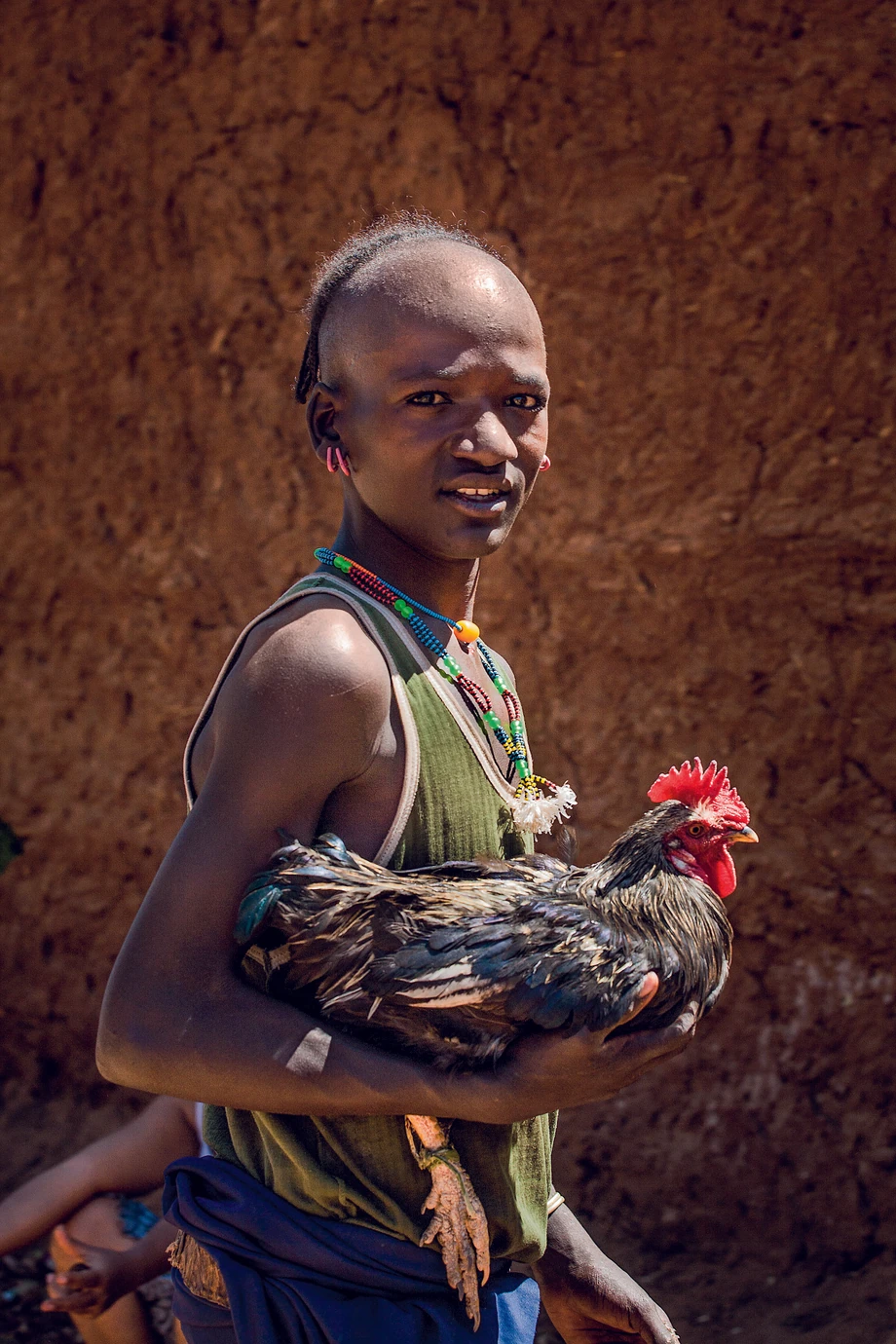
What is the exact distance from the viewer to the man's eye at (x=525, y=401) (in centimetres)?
181

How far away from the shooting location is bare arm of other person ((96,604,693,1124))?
1.50m

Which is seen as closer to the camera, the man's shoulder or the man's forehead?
the man's shoulder

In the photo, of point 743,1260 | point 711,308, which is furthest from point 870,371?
point 743,1260

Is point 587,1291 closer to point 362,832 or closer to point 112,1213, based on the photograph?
point 362,832

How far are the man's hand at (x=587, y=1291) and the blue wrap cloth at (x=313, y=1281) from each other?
33 centimetres

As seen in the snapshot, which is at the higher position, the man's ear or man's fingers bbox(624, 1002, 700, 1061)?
the man's ear

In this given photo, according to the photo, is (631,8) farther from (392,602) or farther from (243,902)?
(243,902)

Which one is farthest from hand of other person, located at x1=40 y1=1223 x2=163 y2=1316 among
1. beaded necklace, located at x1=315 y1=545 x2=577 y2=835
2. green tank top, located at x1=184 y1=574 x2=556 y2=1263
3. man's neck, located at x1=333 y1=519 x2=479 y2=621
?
man's neck, located at x1=333 y1=519 x2=479 y2=621

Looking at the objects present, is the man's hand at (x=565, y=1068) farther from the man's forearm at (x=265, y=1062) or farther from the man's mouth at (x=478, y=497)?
the man's mouth at (x=478, y=497)

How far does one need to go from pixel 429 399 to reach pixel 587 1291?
4.48 ft

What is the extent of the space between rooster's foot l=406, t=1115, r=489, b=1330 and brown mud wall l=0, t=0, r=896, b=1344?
102 inches

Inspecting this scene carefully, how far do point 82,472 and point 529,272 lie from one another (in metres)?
1.77

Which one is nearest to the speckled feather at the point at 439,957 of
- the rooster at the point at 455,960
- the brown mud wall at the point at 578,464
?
the rooster at the point at 455,960

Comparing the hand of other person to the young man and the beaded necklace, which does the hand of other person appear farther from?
the beaded necklace
